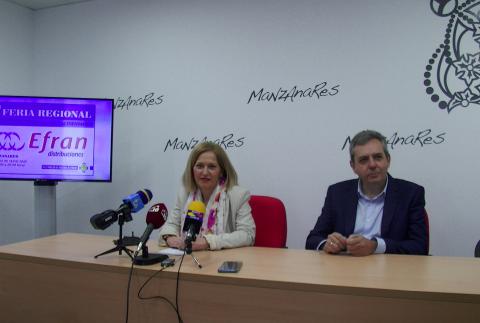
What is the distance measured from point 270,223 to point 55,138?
6.76ft

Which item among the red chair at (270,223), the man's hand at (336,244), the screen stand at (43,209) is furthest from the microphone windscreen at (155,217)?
the screen stand at (43,209)

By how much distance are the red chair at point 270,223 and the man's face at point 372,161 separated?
64 cm

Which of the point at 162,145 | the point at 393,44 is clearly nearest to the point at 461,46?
the point at 393,44

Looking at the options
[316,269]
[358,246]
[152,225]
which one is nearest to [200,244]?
[152,225]

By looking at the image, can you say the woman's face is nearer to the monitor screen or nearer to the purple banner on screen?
the monitor screen

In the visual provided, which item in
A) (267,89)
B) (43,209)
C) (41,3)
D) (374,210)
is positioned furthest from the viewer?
(41,3)

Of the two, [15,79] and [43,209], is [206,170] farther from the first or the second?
[15,79]

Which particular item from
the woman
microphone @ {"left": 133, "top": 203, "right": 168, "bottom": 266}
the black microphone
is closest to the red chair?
the woman

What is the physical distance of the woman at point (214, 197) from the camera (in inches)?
92.2

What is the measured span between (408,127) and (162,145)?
7.01ft

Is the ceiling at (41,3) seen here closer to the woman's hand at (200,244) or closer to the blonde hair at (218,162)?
the blonde hair at (218,162)

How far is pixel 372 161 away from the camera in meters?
2.12

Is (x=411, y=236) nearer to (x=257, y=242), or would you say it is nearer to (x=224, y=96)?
(x=257, y=242)

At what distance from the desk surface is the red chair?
43 centimetres
